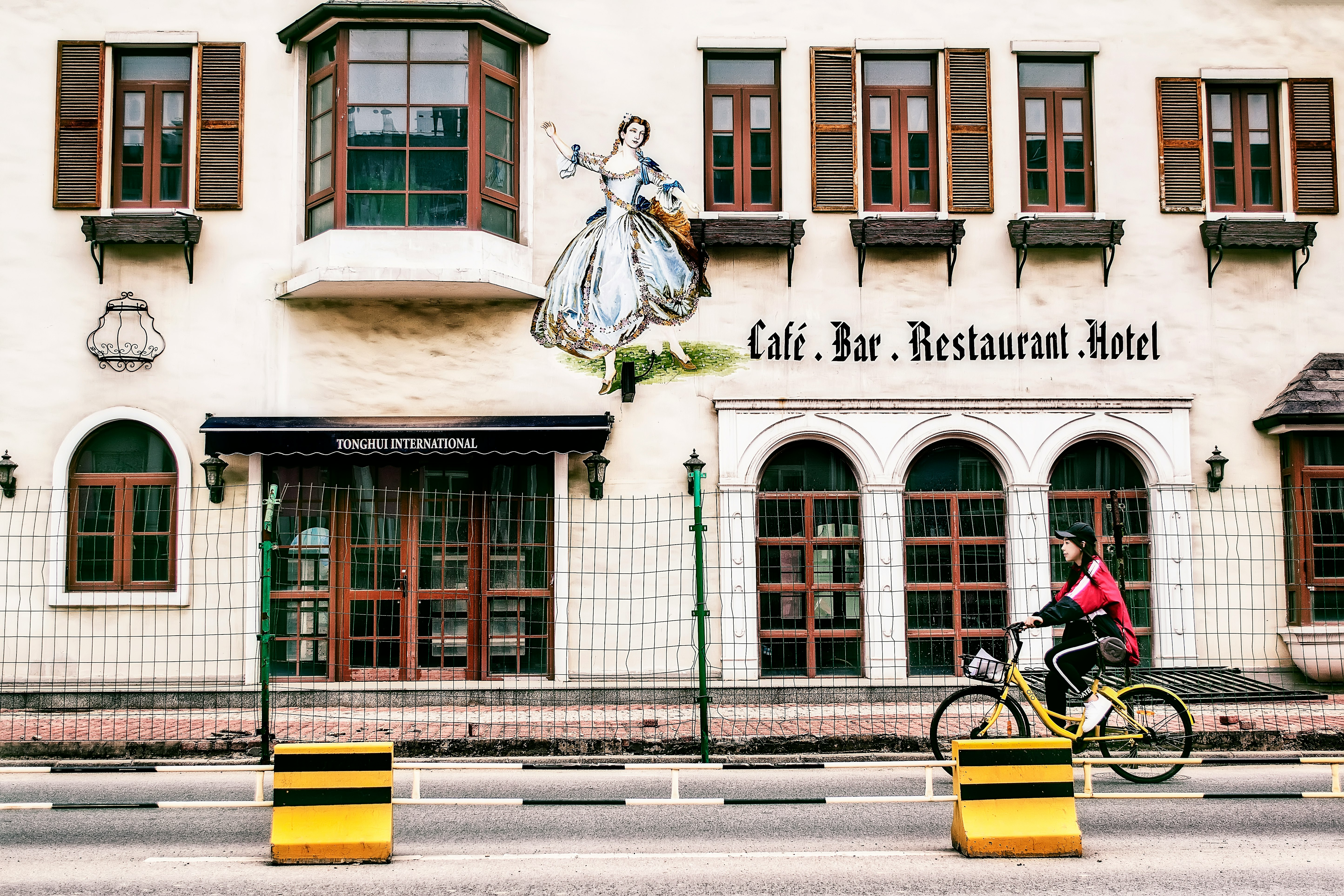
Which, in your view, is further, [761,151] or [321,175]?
[761,151]

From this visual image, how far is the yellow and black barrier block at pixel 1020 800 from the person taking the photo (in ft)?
24.4

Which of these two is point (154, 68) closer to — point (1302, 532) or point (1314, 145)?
point (1314, 145)

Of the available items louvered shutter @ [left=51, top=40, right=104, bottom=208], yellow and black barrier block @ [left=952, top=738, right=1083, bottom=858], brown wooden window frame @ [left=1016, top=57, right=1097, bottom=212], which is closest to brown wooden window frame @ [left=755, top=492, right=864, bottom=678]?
brown wooden window frame @ [left=1016, top=57, right=1097, bottom=212]

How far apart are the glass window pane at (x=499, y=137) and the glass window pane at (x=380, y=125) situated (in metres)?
0.98

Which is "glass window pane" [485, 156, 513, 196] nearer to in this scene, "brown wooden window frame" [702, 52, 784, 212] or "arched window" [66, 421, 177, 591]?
"brown wooden window frame" [702, 52, 784, 212]

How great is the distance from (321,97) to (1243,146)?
11696 millimetres

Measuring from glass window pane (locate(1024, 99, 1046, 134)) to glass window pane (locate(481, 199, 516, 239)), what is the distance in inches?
262

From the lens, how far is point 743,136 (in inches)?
614

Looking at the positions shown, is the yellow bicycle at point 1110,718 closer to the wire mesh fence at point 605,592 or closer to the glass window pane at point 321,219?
the wire mesh fence at point 605,592

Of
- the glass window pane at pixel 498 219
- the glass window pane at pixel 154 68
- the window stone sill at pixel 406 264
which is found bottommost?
the window stone sill at pixel 406 264

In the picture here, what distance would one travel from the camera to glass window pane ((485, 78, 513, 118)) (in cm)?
1498

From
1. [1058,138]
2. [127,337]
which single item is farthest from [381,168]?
[1058,138]

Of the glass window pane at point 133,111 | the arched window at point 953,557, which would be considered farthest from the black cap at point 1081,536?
the glass window pane at point 133,111

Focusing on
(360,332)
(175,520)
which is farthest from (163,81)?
(175,520)
